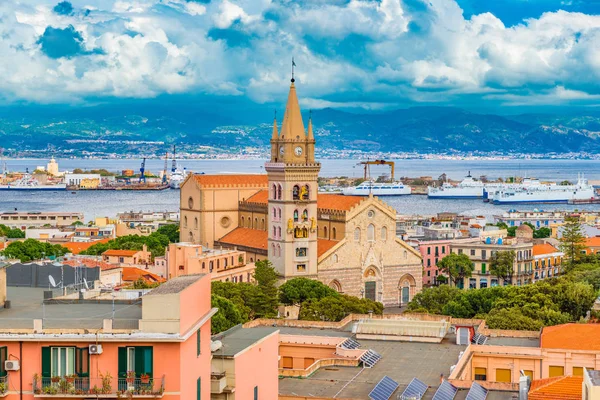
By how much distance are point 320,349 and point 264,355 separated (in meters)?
11.5

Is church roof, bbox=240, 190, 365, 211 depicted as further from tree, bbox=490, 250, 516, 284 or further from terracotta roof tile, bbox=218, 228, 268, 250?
tree, bbox=490, 250, 516, 284

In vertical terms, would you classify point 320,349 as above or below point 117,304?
below

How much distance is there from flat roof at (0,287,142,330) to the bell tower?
143 ft

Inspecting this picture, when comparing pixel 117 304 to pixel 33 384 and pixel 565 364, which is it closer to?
pixel 33 384

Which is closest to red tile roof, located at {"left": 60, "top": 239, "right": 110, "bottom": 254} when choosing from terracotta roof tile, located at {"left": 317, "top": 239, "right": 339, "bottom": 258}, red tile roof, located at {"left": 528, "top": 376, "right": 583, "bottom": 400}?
terracotta roof tile, located at {"left": 317, "top": 239, "right": 339, "bottom": 258}

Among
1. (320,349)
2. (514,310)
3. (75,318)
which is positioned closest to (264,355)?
(75,318)

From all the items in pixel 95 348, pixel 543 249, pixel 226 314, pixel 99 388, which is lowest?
pixel 226 314

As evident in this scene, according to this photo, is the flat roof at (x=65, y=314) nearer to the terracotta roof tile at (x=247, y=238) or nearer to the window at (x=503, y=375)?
the window at (x=503, y=375)

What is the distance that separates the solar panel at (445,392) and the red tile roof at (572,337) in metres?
6.68

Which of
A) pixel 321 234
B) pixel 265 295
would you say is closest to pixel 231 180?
pixel 321 234

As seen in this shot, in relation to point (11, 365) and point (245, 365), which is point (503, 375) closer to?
point (245, 365)

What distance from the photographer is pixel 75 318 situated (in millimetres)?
16234

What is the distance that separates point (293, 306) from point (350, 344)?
969 inches

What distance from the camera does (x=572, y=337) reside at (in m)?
31.6
